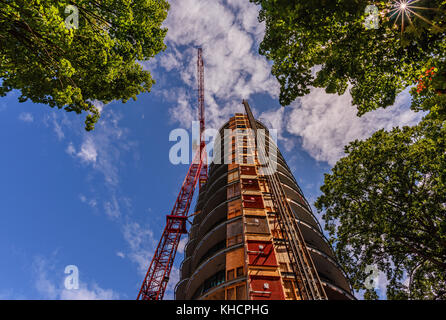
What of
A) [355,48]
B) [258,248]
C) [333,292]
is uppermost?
[355,48]

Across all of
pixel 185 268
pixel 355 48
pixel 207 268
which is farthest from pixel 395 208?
pixel 185 268

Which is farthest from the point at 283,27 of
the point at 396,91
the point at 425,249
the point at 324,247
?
the point at 324,247

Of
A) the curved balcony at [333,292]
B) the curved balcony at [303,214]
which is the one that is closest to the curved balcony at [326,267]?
the curved balcony at [333,292]

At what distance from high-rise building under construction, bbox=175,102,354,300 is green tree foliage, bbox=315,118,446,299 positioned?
106 inches

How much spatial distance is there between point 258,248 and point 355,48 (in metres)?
12.2

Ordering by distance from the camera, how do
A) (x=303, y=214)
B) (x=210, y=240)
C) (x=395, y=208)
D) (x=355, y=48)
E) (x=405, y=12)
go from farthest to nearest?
(x=303, y=214), (x=210, y=240), (x=395, y=208), (x=355, y=48), (x=405, y=12)

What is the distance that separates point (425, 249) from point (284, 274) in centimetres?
841

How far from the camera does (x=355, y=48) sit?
9.10m

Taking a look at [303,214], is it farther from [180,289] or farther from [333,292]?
[180,289]

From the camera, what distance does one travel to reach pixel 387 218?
12.1 metres

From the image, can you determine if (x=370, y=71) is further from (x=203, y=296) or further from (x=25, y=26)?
(x=203, y=296)

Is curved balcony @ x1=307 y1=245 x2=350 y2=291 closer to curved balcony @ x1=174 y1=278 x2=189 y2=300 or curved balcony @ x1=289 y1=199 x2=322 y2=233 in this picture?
curved balcony @ x1=289 y1=199 x2=322 y2=233

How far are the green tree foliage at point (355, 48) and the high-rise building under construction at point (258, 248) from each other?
900 centimetres

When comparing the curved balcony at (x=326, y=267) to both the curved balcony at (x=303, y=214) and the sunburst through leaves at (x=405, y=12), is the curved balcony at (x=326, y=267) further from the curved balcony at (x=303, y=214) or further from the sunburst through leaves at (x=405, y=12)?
the sunburst through leaves at (x=405, y=12)
